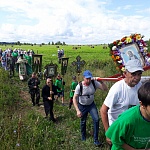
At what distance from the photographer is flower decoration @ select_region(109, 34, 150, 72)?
4.12 m

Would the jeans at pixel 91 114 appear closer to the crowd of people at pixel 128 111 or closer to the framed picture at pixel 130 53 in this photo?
the crowd of people at pixel 128 111

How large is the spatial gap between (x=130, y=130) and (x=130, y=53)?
2.27 m

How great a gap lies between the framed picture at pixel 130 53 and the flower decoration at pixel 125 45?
0.04 metres

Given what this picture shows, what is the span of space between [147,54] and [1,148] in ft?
9.15

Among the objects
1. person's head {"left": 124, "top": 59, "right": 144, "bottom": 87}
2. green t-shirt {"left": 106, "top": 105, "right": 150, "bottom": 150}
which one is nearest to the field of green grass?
person's head {"left": 124, "top": 59, "right": 144, "bottom": 87}

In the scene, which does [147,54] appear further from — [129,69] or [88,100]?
[88,100]

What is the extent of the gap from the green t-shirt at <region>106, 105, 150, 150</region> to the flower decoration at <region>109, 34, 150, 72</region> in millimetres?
1933

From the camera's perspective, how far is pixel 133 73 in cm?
296

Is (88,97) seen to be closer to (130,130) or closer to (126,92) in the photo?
(126,92)

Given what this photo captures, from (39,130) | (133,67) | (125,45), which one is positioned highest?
(125,45)

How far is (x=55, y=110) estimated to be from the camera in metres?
9.35

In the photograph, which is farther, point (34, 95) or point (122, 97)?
point (34, 95)

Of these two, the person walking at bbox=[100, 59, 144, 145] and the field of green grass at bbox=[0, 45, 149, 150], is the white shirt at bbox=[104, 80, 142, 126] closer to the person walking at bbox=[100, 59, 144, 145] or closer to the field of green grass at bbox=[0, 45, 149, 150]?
the person walking at bbox=[100, 59, 144, 145]

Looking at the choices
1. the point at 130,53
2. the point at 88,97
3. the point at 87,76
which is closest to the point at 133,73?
the point at 130,53
